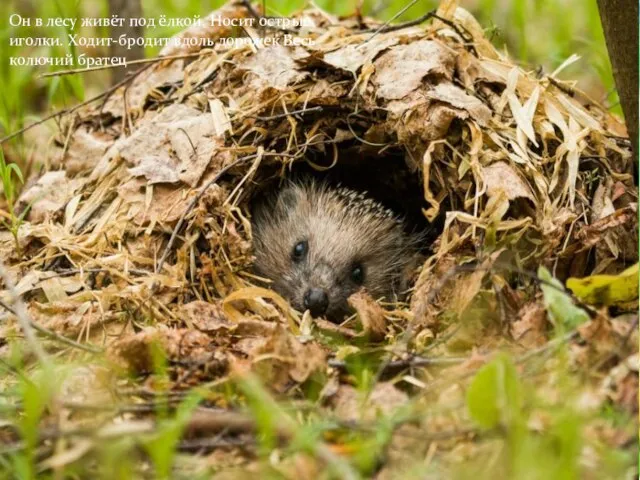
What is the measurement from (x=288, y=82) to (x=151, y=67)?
124cm

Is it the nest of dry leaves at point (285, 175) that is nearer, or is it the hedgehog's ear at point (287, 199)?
the nest of dry leaves at point (285, 175)

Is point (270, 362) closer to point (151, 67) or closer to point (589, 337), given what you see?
point (589, 337)

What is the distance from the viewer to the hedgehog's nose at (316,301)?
4.89 meters

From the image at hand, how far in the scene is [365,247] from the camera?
5.51 meters

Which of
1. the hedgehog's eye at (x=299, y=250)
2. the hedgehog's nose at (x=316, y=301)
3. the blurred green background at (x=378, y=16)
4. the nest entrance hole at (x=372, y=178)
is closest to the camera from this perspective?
the hedgehog's nose at (x=316, y=301)

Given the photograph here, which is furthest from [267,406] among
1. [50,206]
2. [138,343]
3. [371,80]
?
[50,206]

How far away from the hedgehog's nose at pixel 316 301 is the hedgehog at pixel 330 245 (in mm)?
77

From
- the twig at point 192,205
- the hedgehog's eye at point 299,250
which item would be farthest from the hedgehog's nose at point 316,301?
the twig at point 192,205

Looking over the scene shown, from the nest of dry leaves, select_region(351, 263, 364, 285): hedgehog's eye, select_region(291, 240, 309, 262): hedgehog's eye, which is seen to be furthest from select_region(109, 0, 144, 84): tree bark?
select_region(351, 263, 364, 285): hedgehog's eye

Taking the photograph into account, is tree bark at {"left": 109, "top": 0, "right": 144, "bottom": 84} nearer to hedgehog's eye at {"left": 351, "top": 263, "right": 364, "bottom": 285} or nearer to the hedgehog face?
the hedgehog face

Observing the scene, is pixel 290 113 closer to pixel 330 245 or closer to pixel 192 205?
pixel 192 205

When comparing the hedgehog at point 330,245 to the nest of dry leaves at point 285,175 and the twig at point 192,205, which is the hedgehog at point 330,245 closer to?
the nest of dry leaves at point 285,175

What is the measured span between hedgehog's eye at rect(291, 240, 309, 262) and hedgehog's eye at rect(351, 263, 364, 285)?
312 mm

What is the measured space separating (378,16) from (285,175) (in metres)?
2.77
